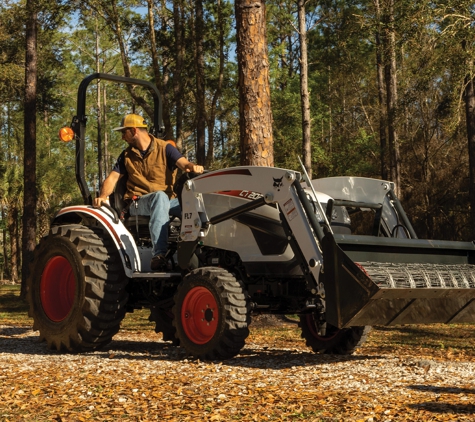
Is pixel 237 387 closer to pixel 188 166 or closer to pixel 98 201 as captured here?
pixel 188 166

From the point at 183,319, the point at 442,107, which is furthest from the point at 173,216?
the point at 442,107

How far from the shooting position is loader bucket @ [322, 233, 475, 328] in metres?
6.73

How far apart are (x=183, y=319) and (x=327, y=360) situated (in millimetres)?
1511

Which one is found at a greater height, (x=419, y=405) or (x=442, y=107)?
(x=442, y=107)

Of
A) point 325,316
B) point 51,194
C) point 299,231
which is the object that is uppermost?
point 51,194

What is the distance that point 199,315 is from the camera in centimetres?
782

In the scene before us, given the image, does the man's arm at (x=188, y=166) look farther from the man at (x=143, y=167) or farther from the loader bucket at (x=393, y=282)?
the loader bucket at (x=393, y=282)

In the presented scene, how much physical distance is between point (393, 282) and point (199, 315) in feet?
6.70

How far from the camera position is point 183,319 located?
7918 millimetres

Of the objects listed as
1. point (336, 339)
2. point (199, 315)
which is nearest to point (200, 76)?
point (336, 339)

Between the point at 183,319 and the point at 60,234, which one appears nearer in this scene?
the point at 183,319

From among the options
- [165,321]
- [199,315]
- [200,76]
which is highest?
[200,76]

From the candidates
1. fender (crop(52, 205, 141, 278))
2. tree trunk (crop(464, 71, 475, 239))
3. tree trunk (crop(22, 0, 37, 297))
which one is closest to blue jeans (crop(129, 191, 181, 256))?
fender (crop(52, 205, 141, 278))

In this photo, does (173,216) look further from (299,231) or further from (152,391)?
(152,391)
